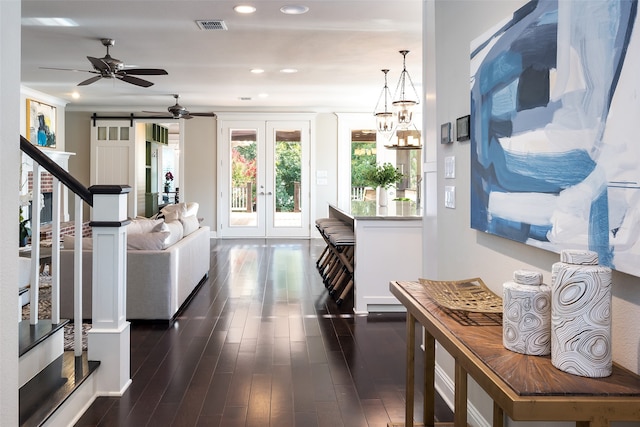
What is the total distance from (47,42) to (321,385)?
503 cm

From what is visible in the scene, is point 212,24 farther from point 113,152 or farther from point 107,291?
point 113,152

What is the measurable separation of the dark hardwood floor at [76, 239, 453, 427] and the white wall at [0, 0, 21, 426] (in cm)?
97

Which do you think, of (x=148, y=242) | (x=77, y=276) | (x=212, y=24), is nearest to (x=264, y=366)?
(x=77, y=276)

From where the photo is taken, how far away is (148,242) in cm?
457

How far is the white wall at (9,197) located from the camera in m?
1.72

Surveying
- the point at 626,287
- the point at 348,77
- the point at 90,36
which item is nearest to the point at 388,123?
the point at 348,77

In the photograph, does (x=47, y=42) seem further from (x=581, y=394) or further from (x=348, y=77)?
(x=581, y=394)

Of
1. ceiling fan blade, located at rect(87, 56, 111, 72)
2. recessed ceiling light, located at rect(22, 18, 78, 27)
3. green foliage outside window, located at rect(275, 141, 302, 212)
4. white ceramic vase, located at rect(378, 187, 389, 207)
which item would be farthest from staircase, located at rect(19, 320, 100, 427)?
green foliage outside window, located at rect(275, 141, 302, 212)

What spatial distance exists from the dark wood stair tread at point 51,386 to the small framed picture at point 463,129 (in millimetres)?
2239

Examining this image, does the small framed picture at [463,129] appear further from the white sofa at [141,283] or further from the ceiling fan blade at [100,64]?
the ceiling fan blade at [100,64]

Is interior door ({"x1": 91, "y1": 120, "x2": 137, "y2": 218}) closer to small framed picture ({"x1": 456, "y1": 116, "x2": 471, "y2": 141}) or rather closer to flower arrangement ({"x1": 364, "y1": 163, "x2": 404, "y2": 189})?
flower arrangement ({"x1": 364, "y1": 163, "x2": 404, "y2": 189})

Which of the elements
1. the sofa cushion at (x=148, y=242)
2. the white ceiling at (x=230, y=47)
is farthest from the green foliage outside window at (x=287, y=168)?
the sofa cushion at (x=148, y=242)

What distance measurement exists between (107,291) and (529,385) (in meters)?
2.41

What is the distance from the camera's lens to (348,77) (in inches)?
312
